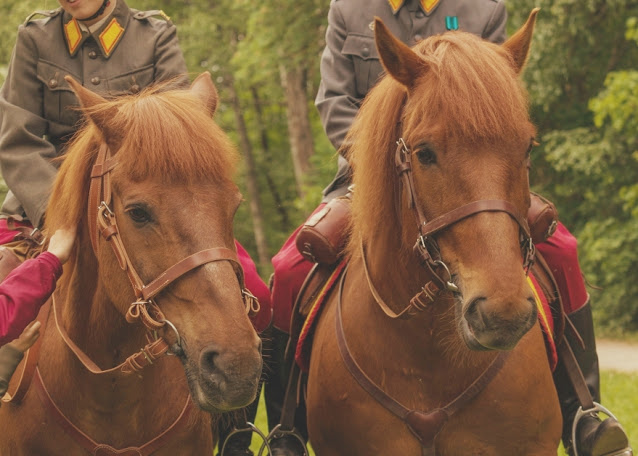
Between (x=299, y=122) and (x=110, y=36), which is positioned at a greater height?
(x=110, y=36)

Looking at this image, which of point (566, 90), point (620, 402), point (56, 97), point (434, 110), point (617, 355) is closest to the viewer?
point (434, 110)

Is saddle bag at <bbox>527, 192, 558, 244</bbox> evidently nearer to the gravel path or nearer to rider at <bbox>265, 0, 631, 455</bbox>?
rider at <bbox>265, 0, 631, 455</bbox>

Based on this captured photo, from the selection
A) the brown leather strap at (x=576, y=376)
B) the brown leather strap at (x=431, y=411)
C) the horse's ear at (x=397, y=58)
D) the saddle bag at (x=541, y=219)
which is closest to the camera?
the horse's ear at (x=397, y=58)

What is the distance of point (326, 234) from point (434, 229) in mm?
1229

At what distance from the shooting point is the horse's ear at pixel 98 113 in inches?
161

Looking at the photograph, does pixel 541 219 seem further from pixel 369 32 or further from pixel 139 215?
pixel 139 215

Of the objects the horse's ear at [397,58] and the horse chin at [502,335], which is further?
the horse's ear at [397,58]

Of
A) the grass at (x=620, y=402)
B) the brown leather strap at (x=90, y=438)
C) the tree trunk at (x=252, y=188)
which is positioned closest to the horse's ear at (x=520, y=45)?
the brown leather strap at (x=90, y=438)

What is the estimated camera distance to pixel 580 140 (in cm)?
1902

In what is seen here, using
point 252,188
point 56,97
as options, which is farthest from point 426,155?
point 252,188

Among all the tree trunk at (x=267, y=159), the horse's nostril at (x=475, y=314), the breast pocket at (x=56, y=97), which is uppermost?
the breast pocket at (x=56, y=97)

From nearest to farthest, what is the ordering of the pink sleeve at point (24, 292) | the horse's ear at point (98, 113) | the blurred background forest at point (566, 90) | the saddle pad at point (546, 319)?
the pink sleeve at point (24, 292)
the horse's ear at point (98, 113)
the saddle pad at point (546, 319)
the blurred background forest at point (566, 90)

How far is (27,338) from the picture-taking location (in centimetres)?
425

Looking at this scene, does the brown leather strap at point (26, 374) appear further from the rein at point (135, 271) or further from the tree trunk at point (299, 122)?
the tree trunk at point (299, 122)
